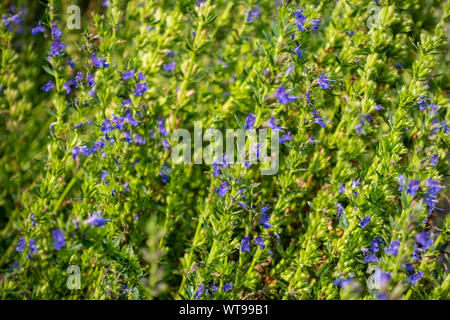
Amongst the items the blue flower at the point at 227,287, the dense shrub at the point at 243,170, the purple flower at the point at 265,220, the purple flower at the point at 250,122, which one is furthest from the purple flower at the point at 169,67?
the blue flower at the point at 227,287

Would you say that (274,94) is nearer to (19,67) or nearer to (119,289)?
(119,289)

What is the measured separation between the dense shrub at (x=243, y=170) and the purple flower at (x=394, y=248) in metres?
0.03

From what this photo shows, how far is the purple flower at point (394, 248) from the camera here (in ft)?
4.83

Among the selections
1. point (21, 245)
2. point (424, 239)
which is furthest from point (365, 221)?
point (21, 245)

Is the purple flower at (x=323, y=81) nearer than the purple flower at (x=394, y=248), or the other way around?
the purple flower at (x=394, y=248)

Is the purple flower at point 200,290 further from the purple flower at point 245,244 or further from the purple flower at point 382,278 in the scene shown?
the purple flower at point 382,278

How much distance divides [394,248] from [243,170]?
70cm

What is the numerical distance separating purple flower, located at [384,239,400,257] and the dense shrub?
27 millimetres

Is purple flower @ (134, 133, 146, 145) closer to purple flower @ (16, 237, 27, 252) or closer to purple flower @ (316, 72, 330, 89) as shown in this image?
purple flower @ (16, 237, 27, 252)

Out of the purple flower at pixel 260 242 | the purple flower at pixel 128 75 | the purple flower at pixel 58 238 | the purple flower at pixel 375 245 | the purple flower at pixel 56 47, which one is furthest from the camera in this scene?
the purple flower at pixel 128 75

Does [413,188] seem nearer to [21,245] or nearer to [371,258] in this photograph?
[371,258]

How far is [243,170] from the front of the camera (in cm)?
176

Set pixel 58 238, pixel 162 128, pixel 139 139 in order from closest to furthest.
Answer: pixel 58 238, pixel 139 139, pixel 162 128

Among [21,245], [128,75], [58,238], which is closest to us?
[58,238]
